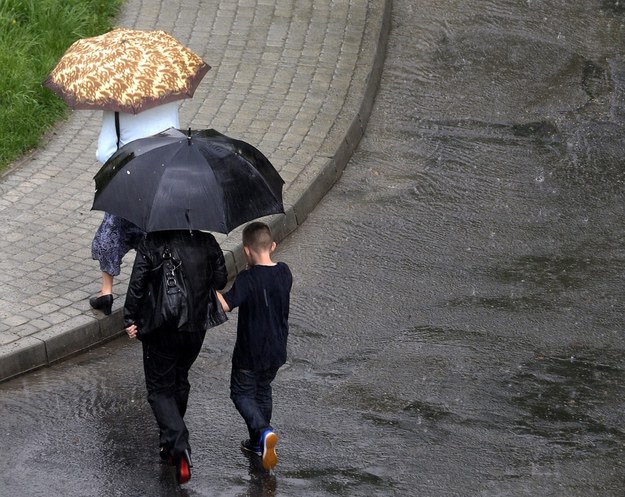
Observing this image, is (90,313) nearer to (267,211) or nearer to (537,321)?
(267,211)

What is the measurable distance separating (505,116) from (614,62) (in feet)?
5.78

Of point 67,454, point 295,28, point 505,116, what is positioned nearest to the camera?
point 67,454

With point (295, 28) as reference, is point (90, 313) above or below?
below

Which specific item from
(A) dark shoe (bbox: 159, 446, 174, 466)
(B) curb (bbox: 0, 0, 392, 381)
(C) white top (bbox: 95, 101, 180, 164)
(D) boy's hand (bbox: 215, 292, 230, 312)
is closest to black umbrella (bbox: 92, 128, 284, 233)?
(D) boy's hand (bbox: 215, 292, 230, 312)

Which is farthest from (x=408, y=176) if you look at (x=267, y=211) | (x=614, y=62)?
(x=267, y=211)

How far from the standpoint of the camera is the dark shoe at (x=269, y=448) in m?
5.71

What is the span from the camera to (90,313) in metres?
7.30

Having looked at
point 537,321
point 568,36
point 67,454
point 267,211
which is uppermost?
point 568,36

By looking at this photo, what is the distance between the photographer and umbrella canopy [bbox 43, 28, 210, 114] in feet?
21.0

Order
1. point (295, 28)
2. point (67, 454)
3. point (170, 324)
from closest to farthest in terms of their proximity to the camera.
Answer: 1. point (170, 324)
2. point (67, 454)
3. point (295, 28)

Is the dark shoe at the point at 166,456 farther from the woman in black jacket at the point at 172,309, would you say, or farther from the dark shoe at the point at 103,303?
the dark shoe at the point at 103,303

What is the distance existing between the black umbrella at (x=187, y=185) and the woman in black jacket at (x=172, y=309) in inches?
7.0

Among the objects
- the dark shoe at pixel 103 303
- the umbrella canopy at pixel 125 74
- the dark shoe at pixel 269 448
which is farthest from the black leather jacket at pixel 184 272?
the dark shoe at pixel 103 303

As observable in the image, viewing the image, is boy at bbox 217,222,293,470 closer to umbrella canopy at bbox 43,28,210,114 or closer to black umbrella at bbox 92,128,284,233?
black umbrella at bbox 92,128,284,233
